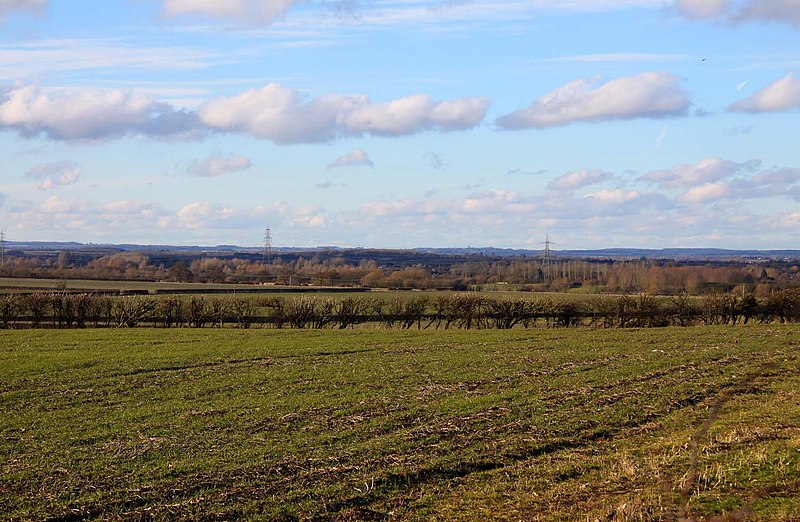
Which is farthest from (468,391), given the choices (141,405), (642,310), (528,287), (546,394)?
(528,287)

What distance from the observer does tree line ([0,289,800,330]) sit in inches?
2216

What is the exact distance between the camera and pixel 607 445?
583 inches

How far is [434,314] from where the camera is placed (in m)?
60.7

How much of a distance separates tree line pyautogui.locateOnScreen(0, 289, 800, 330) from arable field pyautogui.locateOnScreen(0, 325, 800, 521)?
82.7ft

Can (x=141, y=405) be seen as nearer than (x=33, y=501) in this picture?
No

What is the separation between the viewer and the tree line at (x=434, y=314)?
56.3 metres

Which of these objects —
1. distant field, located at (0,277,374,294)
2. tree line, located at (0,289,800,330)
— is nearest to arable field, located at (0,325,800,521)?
tree line, located at (0,289,800,330)

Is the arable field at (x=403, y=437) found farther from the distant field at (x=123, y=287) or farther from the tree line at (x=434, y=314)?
the distant field at (x=123, y=287)

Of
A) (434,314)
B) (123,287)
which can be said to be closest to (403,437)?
(434,314)

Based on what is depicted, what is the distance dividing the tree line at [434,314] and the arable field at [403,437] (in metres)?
25.2

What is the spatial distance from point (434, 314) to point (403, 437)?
45.3 m

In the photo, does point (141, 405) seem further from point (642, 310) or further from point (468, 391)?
point (642, 310)

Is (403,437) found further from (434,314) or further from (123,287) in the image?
(123,287)

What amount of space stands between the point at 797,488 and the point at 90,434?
43.1ft
